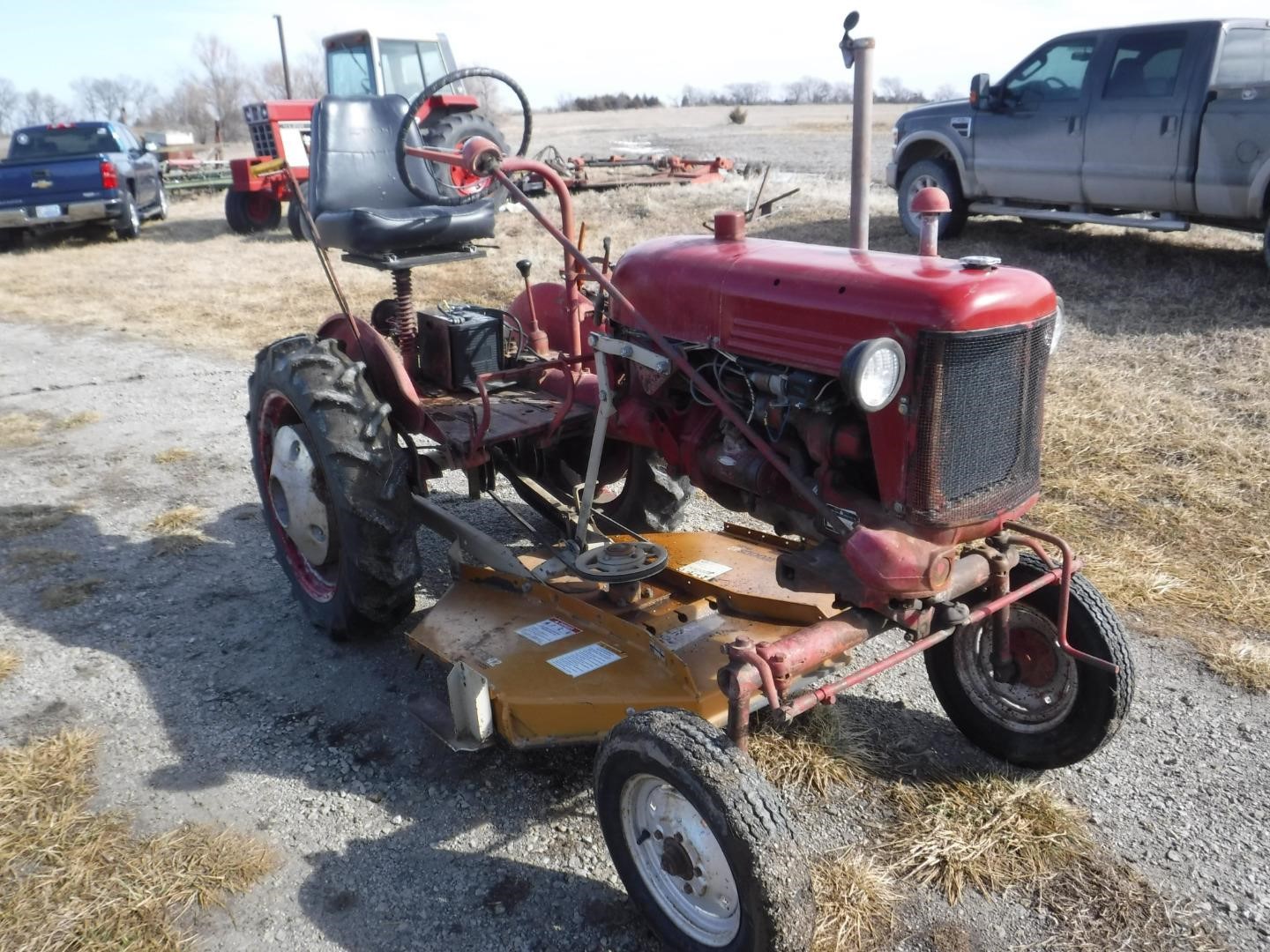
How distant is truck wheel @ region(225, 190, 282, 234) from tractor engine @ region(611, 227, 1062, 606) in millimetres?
12868

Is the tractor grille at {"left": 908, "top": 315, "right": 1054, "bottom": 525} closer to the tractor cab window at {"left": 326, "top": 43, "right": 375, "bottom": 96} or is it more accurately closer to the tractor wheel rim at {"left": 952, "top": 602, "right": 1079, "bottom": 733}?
the tractor wheel rim at {"left": 952, "top": 602, "right": 1079, "bottom": 733}

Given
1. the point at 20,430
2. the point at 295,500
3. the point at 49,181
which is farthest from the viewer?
the point at 49,181

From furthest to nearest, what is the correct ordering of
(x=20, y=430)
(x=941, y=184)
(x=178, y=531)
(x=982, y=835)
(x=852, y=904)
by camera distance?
(x=941, y=184) < (x=20, y=430) < (x=178, y=531) < (x=982, y=835) < (x=852, y=904)

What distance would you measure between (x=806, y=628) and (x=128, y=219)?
1385cm

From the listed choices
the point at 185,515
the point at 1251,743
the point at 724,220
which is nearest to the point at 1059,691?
the point at 1251,743

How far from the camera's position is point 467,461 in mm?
3586

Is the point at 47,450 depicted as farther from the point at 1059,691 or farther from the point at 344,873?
the point at 1059,691

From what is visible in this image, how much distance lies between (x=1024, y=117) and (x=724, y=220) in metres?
6.87

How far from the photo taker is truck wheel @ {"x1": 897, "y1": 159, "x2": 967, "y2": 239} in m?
9.53

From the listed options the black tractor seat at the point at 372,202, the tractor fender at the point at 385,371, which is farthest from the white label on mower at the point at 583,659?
the black tractor seat at the point at 372,202

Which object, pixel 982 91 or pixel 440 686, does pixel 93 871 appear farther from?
pixel 982 91

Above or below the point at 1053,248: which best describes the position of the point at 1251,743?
below

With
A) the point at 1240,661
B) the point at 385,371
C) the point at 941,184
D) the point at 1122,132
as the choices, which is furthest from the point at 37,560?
the point at 941,184

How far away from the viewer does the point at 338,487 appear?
329 cm
